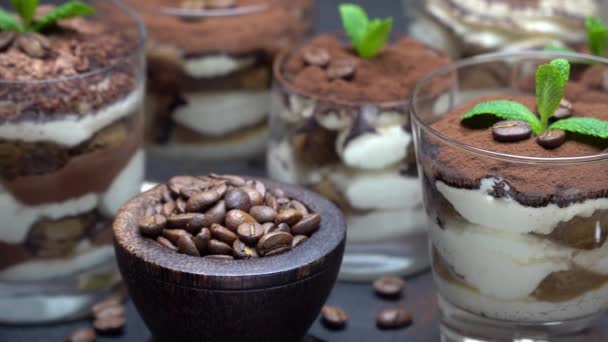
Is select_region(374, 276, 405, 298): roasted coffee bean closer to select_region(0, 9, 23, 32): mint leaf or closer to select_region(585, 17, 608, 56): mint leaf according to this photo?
select_region(585, 17, 608, 56): mint leaf

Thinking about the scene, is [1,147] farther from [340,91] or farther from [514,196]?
[514,196]

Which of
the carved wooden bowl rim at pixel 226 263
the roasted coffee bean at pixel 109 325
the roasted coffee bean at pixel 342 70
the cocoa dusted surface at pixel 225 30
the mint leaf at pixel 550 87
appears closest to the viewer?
the carved wooden bowl rim at pixel 226 263

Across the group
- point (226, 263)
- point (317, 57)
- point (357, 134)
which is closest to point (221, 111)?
point (317, 57)

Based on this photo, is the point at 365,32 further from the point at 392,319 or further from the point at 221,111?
the point at 392,319

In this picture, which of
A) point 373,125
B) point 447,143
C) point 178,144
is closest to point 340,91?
point 373,125

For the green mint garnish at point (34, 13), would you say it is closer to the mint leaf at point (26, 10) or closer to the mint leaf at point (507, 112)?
the mint leaf at point (26, 10)

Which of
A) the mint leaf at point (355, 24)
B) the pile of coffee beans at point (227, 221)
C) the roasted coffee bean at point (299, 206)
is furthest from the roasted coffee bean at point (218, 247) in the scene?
the mint leaf at point (355, 24)
